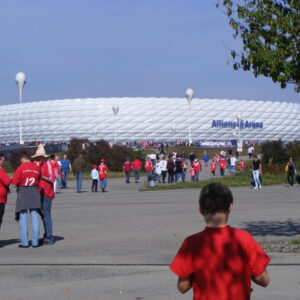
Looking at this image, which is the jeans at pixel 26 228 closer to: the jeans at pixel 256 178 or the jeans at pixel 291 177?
the jeans at pixel 256 178

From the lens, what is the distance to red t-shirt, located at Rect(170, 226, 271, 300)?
422cm

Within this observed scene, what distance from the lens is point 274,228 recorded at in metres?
14.8

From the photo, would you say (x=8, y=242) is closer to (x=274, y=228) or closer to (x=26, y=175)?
(x=26, y=175)

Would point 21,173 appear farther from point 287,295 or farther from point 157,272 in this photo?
point 287,295

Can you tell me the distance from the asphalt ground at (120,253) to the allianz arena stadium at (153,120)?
118 metres

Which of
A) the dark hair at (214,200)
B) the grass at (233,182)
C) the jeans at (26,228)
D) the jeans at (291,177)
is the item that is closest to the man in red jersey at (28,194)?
the jeans at (26,228)

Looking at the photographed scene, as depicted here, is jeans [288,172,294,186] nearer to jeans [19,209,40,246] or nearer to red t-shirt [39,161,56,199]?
red t-shirt [39,161,56,199]

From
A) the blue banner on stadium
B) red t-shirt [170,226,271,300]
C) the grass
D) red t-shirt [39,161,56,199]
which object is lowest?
the grass

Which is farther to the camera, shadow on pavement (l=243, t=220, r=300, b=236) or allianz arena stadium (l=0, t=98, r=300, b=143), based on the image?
allianz arena stadium (l=0, t=98, r=300, b=143)

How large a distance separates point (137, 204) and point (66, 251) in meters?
11.1

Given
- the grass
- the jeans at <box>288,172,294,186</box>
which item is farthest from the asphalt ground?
the jeans at <box>288,172,294,186</box>

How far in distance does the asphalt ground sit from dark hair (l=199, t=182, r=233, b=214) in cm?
361

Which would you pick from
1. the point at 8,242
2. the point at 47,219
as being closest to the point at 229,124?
the point at 8,242

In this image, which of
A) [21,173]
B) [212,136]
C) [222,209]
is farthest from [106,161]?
[212,136]
